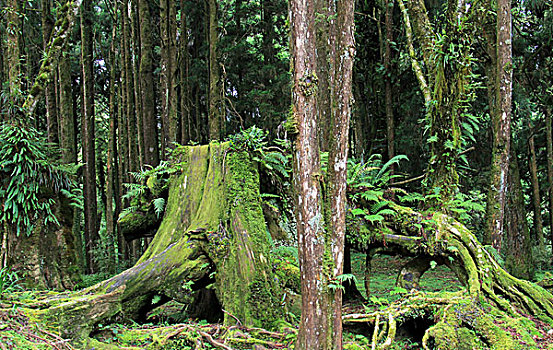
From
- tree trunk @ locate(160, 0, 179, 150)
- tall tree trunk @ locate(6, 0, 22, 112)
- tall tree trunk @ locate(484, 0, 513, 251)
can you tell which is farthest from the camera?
tree trunk @ locate(160, 0, 179, 150)

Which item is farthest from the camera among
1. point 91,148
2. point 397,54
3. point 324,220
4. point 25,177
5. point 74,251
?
point 91,148

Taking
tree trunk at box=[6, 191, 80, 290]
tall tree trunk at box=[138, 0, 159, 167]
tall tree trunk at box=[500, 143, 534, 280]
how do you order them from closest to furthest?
tree trunk at box=[6, 191, 80, 290] < tall tree trunk at box=[500, 143, 534, 280] < tall tree trunk at box=[138, 0, 159, 167]

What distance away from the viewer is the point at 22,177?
682cm

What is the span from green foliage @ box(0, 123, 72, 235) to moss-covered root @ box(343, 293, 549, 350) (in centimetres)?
568

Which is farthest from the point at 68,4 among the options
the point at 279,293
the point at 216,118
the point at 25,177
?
the point at 279,293

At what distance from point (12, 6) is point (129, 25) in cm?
958

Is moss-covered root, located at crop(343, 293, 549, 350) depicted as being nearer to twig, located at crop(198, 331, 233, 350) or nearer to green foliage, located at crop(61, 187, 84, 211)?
twig, located at crop(198, 331, 233, 350)

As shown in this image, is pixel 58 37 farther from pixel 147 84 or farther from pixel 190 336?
pixel 190 336

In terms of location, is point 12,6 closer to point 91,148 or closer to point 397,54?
point 91,148

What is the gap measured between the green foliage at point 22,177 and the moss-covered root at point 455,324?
5.68 m

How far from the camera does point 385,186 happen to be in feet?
20.9

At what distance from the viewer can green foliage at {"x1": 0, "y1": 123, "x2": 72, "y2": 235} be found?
676 cm

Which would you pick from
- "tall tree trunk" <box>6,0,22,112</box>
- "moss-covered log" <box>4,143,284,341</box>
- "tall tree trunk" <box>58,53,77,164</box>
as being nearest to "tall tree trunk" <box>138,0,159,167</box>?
"tall tree trunk" <box>58,53,77,164</box>

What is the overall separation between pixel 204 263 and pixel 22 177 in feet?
12.0
